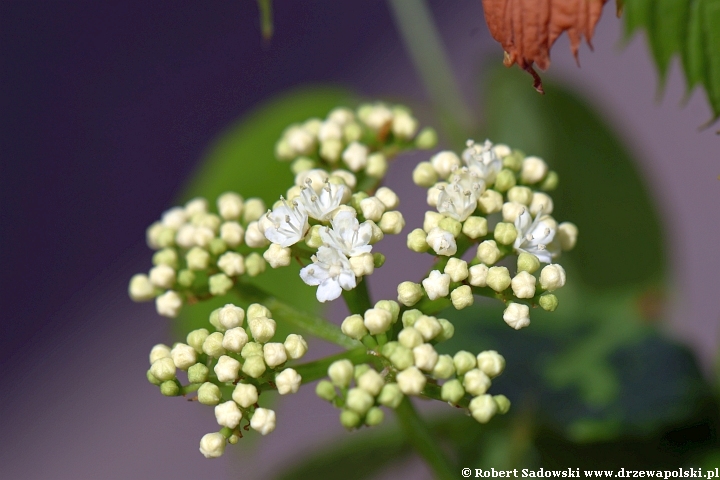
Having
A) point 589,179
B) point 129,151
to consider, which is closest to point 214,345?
point 589,179

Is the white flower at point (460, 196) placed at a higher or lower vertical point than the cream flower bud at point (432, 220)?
higher

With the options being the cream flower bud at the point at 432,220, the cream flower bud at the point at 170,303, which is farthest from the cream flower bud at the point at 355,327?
the cream flower bud at the point at 170,303

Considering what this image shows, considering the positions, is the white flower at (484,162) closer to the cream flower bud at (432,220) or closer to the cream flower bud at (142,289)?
the cream flower bud at (432,220)

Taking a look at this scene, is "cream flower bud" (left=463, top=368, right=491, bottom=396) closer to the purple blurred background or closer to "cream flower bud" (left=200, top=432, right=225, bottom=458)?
"cream flower bud" (left=200, top=432, right=225, bottom=458)

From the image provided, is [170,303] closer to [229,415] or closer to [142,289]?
[142,289]

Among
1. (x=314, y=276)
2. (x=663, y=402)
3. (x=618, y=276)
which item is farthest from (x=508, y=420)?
(x=314, y=276)

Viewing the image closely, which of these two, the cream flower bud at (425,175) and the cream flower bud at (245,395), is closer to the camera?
the cream flower bud at (245,395)
